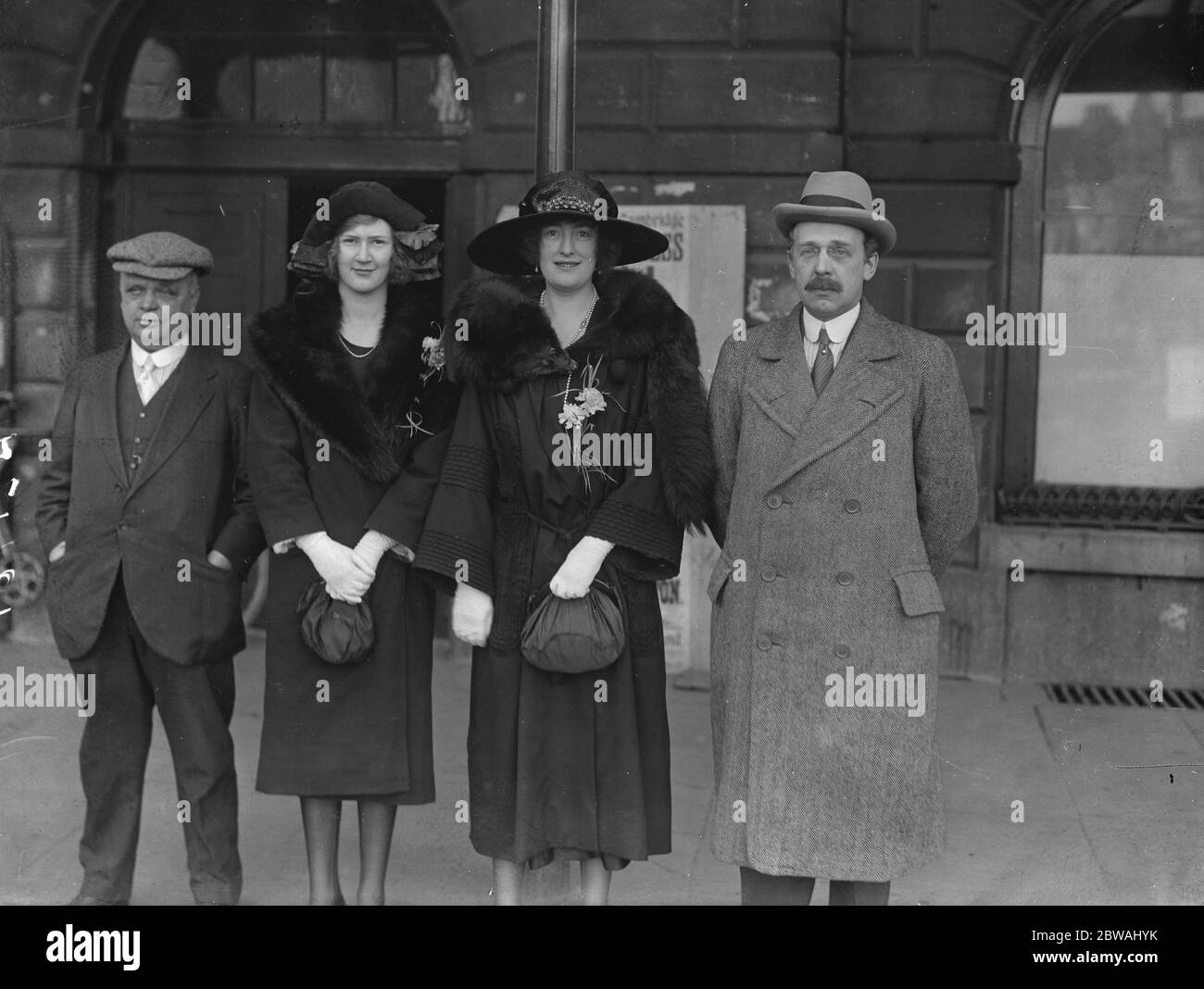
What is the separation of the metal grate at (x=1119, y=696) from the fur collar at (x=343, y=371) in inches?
161

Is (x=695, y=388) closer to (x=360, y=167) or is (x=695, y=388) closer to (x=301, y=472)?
(x=301, y=472)

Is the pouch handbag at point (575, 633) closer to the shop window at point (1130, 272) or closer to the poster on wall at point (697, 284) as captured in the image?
the poster on wall at point (697, 284)

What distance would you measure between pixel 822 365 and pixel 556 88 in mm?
1259

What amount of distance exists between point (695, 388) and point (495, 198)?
346 centimetres

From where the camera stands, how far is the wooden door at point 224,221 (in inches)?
277

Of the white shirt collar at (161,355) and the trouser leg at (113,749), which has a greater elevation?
the white shirt collar at (161,355)

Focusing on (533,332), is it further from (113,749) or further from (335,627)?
(113,749)
